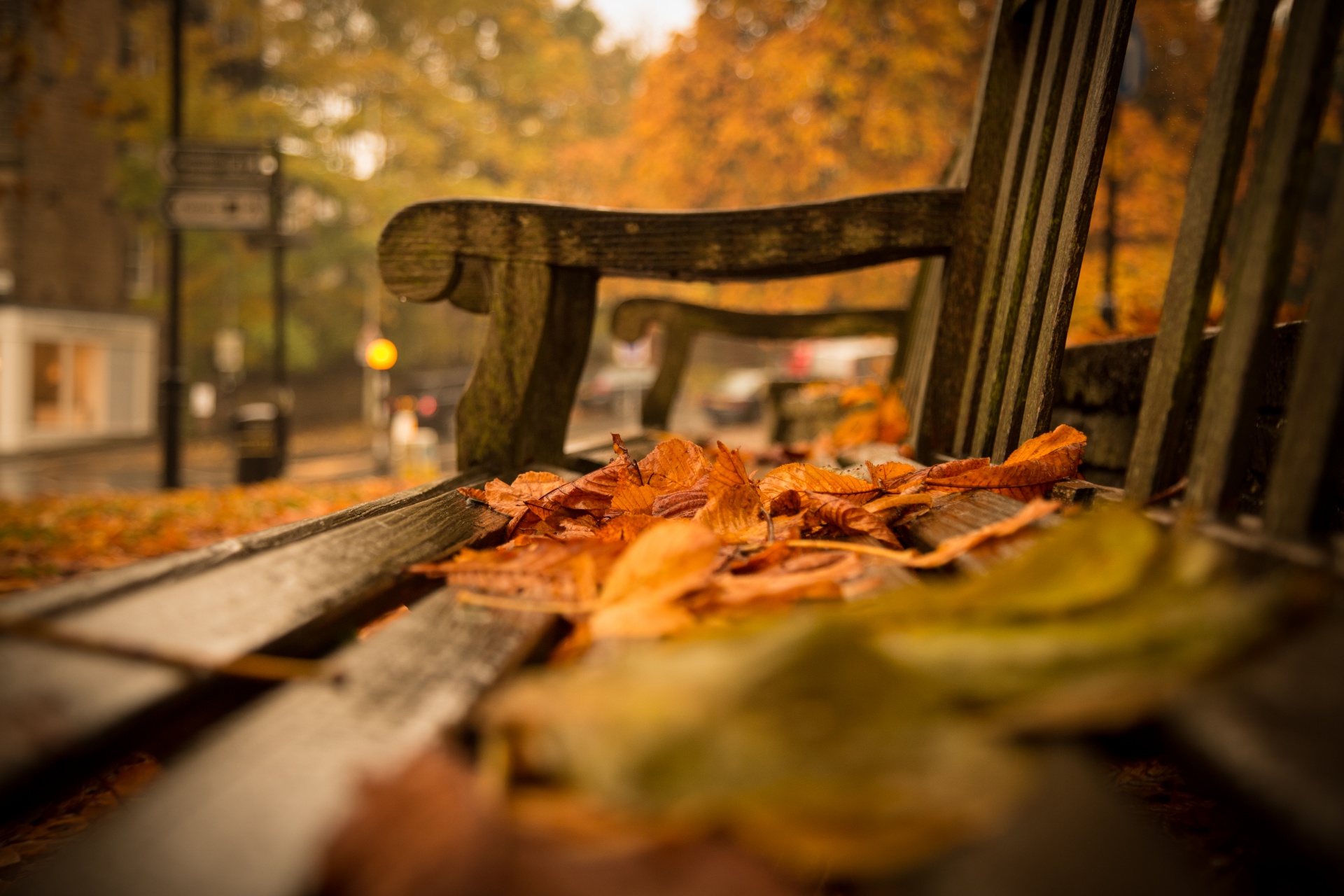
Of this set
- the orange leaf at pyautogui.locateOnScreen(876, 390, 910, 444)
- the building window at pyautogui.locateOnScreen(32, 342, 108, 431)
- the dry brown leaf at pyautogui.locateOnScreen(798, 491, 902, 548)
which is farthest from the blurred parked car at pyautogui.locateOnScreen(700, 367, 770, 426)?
the dry brown leaf at pyautogui.locateOnScreen(798, 491, 902, 548)

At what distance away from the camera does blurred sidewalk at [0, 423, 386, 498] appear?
42.9 feet

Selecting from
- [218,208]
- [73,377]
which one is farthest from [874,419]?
[73,377]

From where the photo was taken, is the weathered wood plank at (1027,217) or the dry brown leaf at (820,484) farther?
the weathered wood plank at (1027,217)

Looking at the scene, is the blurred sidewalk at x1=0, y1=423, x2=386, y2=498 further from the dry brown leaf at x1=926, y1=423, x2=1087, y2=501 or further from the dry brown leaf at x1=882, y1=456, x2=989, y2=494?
the dry brown leaf at x1=926, y1=423, x2=1087, y2=501

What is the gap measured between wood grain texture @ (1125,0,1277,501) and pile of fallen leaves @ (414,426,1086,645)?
148 mm

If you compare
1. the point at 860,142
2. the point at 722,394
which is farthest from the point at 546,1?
the point at 860,142

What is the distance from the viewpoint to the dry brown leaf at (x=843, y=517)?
1.10 metres

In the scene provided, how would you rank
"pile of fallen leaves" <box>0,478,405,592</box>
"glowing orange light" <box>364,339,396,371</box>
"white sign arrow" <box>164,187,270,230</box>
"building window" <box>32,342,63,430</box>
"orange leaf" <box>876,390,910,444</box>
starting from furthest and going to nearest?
"building window" <box>32,342,63,430</box> → "glowing orange light" <box>364,339,396,371</box> → "white sign arrow" <box>164,187,270,230</box> → "pile of fallen leaves" <box>0,478,405,592</box> → "orange leaf" <box>876,390,910,444</box>

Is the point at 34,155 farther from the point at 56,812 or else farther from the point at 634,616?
the point at 634,616

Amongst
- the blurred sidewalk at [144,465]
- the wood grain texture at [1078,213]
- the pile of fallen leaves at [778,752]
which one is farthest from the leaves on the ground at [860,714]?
the blurred sidewalk at [144,465]

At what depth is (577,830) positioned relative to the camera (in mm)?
467

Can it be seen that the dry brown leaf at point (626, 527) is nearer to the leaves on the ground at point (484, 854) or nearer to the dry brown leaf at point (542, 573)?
the dry brown leaf at point (542, 573)

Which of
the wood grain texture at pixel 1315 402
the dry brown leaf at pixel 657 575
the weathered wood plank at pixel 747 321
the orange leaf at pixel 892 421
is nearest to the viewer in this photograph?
the wood grain texture at pixel 1315 402

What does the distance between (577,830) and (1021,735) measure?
27 centimetres
